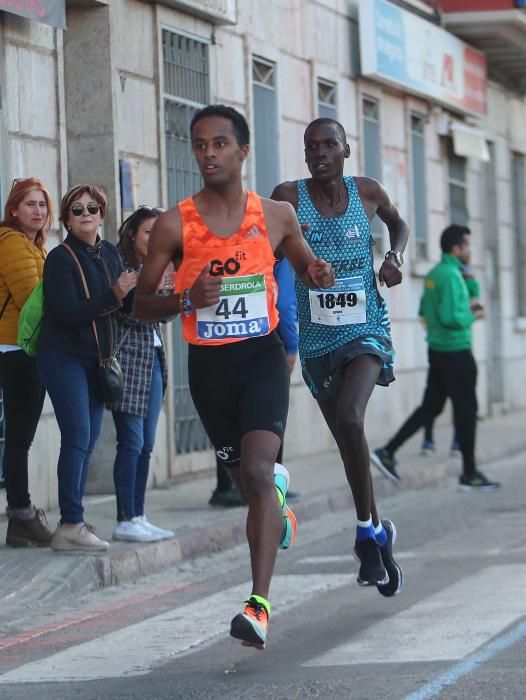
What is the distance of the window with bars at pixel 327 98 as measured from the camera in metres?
16.3

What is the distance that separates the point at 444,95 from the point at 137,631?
44.7 feet

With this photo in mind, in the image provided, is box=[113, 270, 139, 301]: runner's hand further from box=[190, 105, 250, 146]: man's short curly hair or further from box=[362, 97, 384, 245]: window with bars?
box=[362, 97, 384, 245]: window with bars

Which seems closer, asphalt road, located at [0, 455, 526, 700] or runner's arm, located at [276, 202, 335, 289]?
asphalt road, located at [0, 455, 526, 700]

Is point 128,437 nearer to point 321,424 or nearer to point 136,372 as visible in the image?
point 136,372

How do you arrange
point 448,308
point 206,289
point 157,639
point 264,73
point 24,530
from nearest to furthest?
point 206,289
point 157,639
point 24,530
point 448,308
point 264,73

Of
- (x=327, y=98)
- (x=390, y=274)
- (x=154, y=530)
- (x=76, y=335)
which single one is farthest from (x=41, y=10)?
(x=327, y=98)

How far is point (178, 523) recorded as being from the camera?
10.0 m

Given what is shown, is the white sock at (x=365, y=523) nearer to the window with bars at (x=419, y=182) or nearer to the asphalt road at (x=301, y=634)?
the asphalt road at (x=301, y=634)

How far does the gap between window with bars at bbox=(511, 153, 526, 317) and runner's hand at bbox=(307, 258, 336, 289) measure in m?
17.9

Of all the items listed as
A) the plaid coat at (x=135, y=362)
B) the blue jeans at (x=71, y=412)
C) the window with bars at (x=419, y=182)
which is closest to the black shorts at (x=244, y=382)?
the blue jeans at (x=71, y=412)

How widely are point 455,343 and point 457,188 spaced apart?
8552mm

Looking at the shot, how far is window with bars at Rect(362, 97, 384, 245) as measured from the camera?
17.6 meters

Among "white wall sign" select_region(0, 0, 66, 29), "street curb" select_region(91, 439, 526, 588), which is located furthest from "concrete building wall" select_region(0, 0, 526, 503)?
"street curb" select_region(91, 439, 526, 588)

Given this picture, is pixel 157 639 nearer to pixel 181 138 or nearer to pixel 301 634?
pixel 301 634
